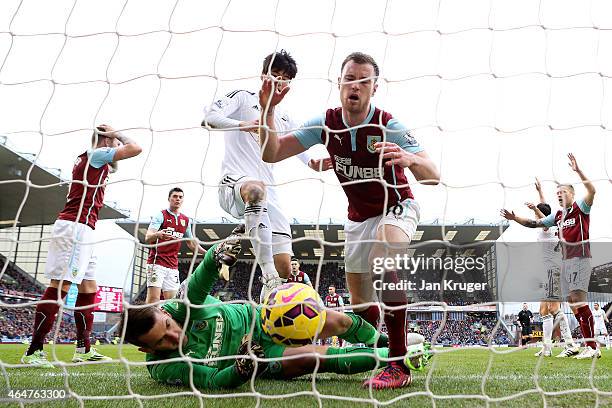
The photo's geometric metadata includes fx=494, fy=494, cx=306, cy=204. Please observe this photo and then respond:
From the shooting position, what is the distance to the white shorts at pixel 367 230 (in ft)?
9.25

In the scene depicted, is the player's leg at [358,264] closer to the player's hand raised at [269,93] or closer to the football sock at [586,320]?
the player's hand raised at [269,93]

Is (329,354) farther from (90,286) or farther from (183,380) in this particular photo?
(90,286)

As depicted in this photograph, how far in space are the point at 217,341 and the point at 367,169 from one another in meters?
1.28

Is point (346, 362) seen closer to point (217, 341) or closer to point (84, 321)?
point (217, 341)

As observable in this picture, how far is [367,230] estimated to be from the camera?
3025mm

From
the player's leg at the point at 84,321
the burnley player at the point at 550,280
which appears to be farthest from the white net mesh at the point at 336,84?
the burnley player at the point at 550,280

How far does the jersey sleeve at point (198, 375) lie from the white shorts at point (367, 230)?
3.12ft

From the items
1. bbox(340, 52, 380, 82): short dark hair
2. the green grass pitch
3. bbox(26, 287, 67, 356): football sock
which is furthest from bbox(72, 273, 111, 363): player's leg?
bbox(340, 52, 380, 82): short dark hair

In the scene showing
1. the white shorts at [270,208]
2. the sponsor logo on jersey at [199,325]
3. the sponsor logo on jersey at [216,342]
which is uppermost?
the white shorts at [270,208]

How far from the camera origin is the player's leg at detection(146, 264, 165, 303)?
6.07 metres

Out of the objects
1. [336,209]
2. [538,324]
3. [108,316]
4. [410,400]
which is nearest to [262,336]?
[410,400]

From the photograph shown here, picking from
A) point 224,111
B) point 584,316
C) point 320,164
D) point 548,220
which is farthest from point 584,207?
point 224,111

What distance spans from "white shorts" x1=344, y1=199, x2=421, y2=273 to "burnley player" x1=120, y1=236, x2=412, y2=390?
1.20 ft

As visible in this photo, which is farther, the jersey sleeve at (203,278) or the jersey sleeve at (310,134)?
the jersey sleeve at (310,134)
